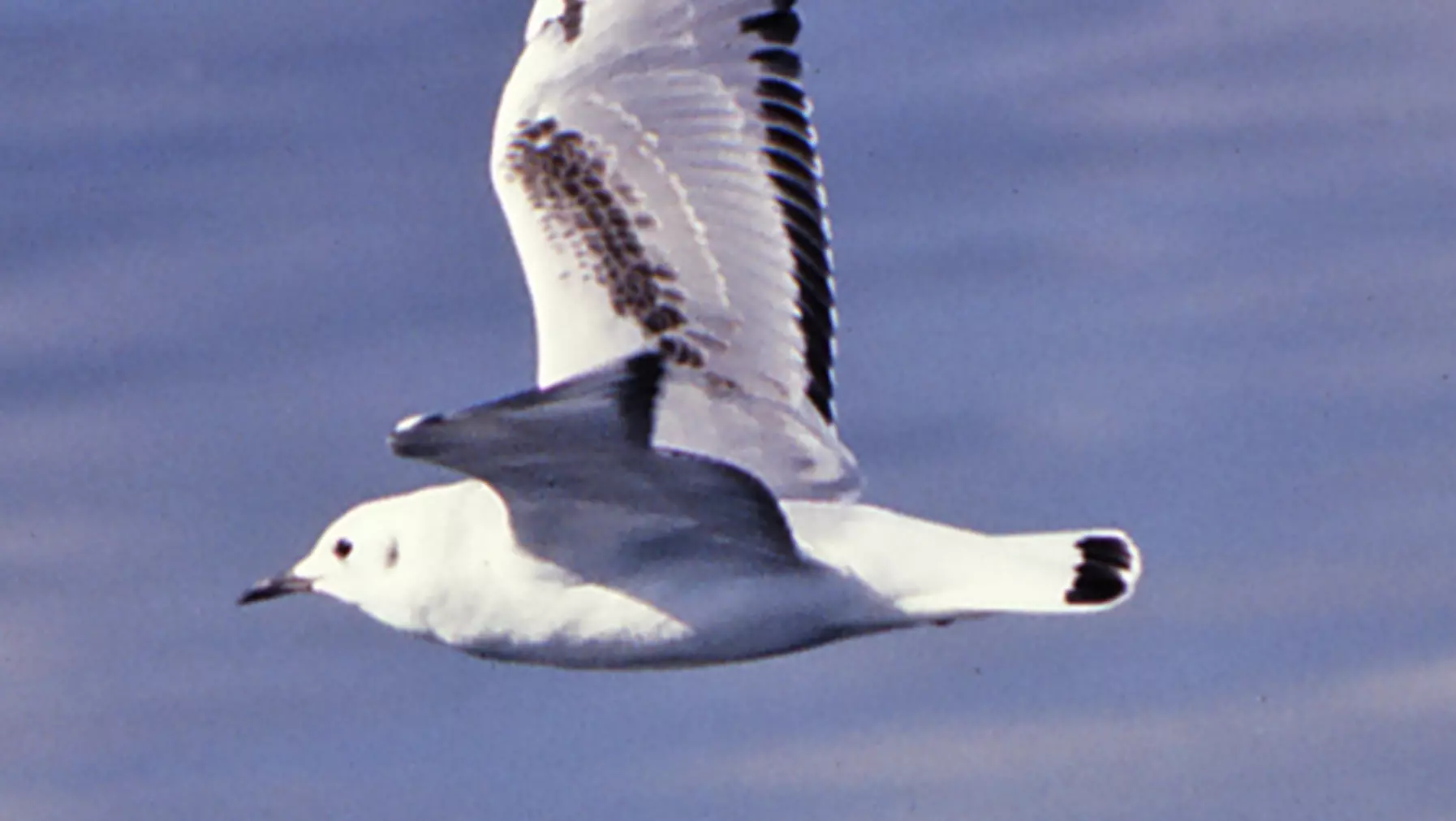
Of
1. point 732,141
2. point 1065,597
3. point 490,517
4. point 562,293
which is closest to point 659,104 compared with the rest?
point 732,141

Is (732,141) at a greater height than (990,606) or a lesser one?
greater

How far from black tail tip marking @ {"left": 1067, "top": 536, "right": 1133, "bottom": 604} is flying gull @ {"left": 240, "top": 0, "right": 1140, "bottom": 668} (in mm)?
13

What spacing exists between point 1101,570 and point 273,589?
10.4 feet

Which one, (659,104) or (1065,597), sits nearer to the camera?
(1065,597)

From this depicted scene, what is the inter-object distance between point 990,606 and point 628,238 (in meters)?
2.18

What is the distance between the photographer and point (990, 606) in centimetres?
747

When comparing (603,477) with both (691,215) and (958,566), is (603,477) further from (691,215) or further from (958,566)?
(691,215)

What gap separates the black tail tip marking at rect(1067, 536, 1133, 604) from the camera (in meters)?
7.54

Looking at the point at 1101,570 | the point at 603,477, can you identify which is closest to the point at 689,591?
the point at 603,477

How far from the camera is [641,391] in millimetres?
5734

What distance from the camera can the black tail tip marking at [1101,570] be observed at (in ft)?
24.7

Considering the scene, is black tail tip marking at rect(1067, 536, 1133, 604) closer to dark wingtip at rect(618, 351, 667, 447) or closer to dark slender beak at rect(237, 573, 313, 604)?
dark wingtip at rect(618, 351, 667, 447)

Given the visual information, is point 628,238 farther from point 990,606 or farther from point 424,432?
point 424,432

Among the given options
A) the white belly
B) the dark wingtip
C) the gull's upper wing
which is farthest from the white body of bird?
the dark wingtip
